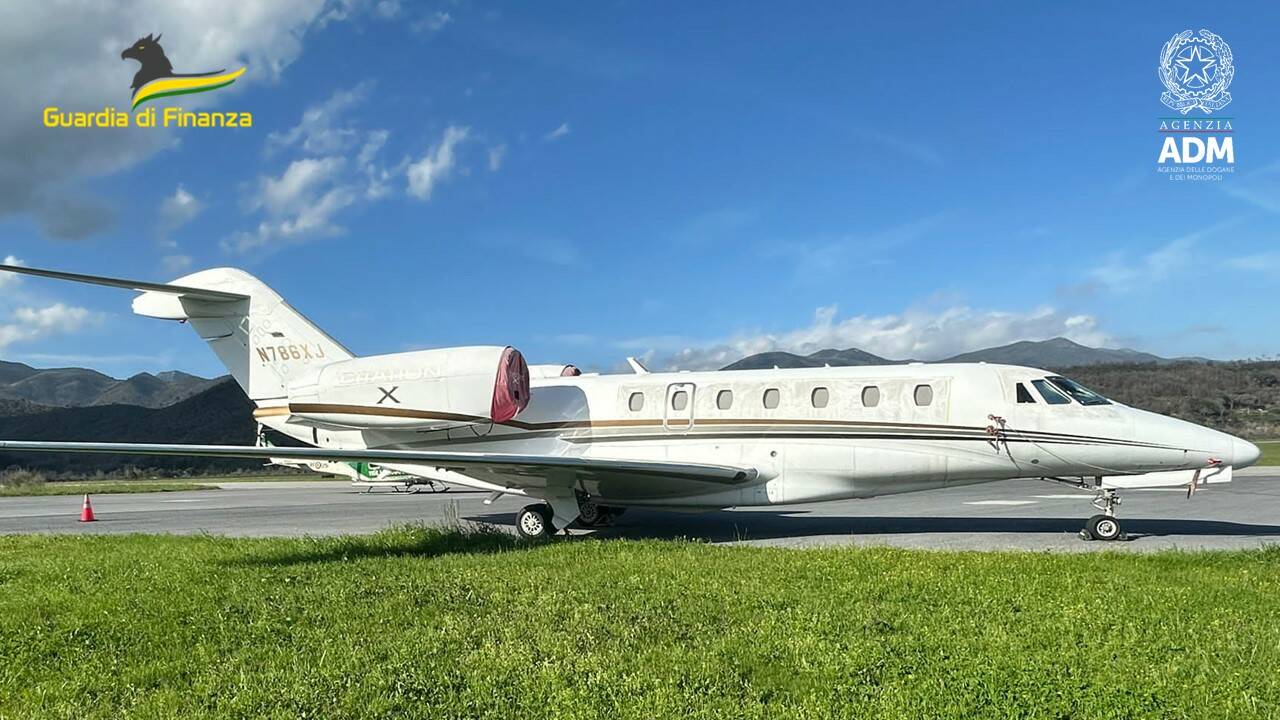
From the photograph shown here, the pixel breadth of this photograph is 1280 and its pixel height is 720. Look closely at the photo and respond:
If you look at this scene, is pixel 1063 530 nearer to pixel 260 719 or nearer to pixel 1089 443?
pixel 1089 443

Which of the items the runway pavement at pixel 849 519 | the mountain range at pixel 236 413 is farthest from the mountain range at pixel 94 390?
the runway pavement at pixel 849 519

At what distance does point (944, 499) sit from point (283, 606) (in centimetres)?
1709

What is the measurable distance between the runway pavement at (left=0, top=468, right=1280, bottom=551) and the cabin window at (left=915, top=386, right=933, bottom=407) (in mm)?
1980

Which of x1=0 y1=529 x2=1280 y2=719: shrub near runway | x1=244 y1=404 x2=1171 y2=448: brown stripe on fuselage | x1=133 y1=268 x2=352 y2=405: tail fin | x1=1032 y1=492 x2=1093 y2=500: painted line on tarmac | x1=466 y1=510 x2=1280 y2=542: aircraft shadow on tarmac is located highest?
x1=133 y1=268 x2=352 y2=405: tail fin

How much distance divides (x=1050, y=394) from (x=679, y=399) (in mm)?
5490

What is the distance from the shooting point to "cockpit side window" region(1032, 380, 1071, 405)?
39.3ft

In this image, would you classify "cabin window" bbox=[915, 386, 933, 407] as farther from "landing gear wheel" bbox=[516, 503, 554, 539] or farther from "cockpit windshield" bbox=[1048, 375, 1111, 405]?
"landing gear wheel" bbox=[516, 503, 554, 539]

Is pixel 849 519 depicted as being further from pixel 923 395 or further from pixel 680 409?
pixel 680 409

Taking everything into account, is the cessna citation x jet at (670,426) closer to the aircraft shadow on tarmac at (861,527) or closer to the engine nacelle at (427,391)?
the engine nacelle at (427,391)

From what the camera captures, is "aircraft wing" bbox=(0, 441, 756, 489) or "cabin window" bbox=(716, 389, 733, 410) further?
"cabin window" bbox=(716, 389, 733, 410)

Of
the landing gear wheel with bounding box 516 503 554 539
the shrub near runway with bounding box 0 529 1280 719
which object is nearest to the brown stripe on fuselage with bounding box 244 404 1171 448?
the landing gear wheel with bounding box 516 503 554 539

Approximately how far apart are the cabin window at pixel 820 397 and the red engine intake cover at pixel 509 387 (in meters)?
A: 4.72

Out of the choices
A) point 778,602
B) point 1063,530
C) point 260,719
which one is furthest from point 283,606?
point 1063,530

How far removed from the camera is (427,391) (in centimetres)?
1358
